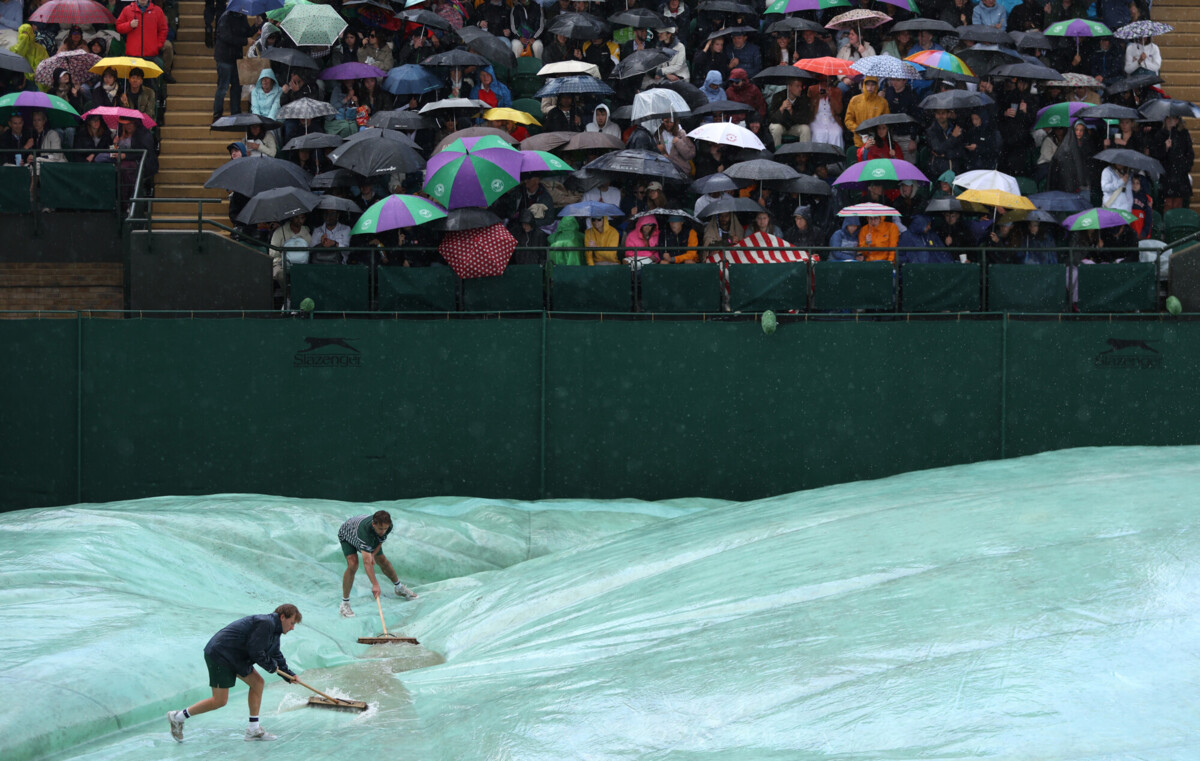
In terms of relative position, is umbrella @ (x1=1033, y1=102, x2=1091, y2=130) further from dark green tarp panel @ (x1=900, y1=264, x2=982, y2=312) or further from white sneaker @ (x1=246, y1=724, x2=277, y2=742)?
white sneaker @ (x1=246, y1=724, x2=277, y2=742)

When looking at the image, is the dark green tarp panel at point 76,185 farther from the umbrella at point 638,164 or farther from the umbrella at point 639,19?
the umbrella at point 639,19

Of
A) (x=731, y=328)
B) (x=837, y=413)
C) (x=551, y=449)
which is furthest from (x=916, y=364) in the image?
A: (x=551, y=449)

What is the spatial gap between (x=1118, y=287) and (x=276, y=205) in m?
10.9

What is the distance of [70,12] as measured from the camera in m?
19.5

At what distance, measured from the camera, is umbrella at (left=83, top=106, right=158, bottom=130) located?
1811cm

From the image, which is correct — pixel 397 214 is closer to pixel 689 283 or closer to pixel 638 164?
pixel 638 164

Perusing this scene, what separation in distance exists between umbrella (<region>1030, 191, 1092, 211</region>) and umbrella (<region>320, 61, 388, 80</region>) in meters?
9.67

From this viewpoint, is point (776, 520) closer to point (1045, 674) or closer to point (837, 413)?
point (837, 413)

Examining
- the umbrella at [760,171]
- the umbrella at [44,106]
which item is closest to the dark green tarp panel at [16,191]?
the umbrella at [44,106]

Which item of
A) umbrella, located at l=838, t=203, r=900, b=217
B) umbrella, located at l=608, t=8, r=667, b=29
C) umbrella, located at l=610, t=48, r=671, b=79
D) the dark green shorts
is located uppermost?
umbrella, located at l=608, t=8, r=667, b=29

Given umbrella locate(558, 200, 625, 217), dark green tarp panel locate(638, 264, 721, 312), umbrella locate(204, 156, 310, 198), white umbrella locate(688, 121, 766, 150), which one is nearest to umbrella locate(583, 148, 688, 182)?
umbrella locate(558, 200, 625, 217)

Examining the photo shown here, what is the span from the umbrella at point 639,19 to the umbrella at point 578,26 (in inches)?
10.4

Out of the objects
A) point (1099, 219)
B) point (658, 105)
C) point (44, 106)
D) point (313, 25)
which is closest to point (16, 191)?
point (44, 106)

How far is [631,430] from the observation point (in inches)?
640
